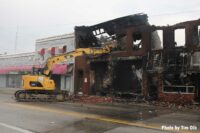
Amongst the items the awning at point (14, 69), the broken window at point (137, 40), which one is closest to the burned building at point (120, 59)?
the broken window at point (137, 40)

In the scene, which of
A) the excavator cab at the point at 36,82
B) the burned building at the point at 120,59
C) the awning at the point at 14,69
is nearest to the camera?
the excavator cab at the point at 36,82

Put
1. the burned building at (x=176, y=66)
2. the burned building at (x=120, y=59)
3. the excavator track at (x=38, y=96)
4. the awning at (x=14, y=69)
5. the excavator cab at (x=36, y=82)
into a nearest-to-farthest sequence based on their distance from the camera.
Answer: the burned building at (x=176, y=66)
the excavator track at (x=38, y=96)
the excavator cab at (x=36, y=82)
the burned building at (x=120, y=59)
the awning at (x=14, y=69)

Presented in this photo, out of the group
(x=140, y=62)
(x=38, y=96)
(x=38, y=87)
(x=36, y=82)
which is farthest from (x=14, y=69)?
(x=140, y=62)

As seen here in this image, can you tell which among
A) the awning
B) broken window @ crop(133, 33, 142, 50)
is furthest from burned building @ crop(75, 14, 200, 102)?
the awning

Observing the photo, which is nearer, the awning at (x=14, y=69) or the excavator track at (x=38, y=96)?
the excavator track at (x=38, y=96)

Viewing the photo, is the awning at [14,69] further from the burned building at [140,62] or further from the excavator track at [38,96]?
the excavator track at [38,96]

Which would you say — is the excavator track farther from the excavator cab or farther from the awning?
the awning

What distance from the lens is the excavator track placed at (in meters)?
25.1

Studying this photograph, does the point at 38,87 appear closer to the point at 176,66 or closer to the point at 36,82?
the point at 36,82

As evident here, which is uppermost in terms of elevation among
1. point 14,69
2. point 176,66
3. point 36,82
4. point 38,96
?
point 14,69

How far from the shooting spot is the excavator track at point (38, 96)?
2512cm

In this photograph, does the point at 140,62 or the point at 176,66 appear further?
the point at 140,62

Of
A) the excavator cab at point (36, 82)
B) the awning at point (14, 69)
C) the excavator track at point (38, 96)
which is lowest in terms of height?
the excavator track at point (38, 96)

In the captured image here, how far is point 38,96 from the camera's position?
83.3 feet
